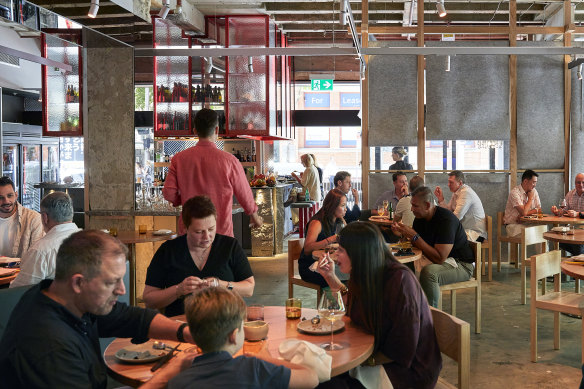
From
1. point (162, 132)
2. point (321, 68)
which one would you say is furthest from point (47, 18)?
point (321, 68)

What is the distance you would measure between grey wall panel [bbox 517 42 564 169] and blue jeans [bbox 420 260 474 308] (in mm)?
4643

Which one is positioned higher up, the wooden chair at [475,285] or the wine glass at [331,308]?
the wine glass at [331,308]

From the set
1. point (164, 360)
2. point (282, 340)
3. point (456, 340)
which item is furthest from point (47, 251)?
point (456, 340)

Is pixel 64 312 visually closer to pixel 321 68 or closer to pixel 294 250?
pixel 294 250

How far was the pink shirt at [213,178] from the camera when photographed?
16.4 ft

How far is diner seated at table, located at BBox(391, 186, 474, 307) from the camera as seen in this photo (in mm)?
5598

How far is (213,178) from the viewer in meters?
4.99

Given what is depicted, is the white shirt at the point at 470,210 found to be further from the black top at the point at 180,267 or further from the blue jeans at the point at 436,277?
the black top at the point at 180,267

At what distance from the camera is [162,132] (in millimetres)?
11961

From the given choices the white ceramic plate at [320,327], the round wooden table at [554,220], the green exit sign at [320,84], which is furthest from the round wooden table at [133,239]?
the green exit sign at [320,84]

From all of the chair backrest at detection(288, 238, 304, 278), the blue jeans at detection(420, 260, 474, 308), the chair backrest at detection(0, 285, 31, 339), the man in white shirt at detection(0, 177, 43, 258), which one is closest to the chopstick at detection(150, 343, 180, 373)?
the chair backrest at detection(0, 285, 31, 339)

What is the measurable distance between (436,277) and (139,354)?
3560 mm

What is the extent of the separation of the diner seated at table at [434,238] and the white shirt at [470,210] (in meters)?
2.50

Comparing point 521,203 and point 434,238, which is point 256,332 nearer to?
point 434,238
